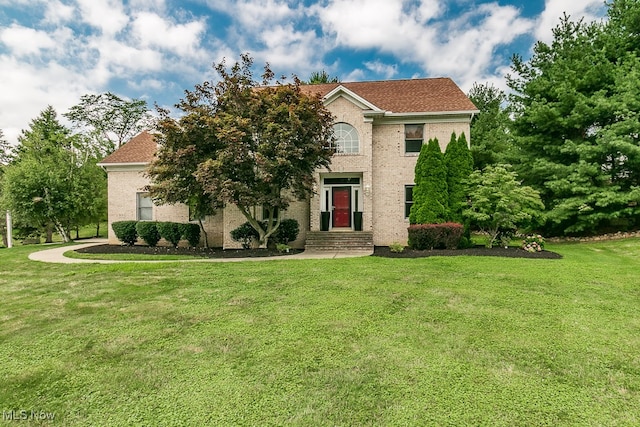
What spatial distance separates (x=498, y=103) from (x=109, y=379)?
115 ft

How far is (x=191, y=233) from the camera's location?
1491cm

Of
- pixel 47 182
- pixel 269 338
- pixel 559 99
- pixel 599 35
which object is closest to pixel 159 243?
pixel 47 182

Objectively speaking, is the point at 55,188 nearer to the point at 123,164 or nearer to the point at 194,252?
the point at 123,164

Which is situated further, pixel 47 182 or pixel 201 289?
pixel 47 182

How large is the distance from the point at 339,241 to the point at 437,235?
3825 millimetres

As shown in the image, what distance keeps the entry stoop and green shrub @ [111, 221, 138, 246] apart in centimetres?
851

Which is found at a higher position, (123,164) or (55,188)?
(123,164)

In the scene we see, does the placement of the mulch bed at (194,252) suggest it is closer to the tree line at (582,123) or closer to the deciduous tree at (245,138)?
the deciduous tree at (245,138)

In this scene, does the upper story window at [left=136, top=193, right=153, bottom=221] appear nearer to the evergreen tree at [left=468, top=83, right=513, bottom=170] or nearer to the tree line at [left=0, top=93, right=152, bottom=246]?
the tree line at [left=0, top=93, right=152, bottom=246]

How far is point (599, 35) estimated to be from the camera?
16547 millimetres

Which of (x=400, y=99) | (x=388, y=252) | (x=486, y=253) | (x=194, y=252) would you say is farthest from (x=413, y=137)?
(x=194, y=252)

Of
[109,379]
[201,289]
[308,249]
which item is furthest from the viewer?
[308,249]

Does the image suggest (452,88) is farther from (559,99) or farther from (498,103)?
(498,103)

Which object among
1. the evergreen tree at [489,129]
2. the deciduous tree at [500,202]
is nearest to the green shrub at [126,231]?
the deciduous tree at [500,202]
